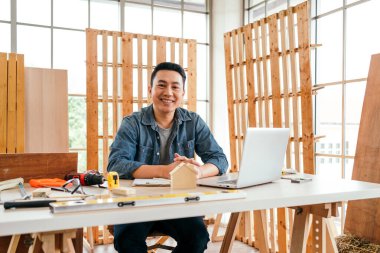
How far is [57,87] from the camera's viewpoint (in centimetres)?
416

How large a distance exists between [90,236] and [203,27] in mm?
3507

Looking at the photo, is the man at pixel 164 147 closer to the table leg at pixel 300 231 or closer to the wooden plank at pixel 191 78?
the table leg at pixel 300 231

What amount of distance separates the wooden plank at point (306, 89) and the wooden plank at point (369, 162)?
0.41 metres

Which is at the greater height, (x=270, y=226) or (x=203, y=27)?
(x=203, y=27)

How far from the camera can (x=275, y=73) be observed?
3.90 m

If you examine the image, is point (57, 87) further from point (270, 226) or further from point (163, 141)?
point (270, 226)

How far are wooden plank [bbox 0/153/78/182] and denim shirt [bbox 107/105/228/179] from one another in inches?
11.1

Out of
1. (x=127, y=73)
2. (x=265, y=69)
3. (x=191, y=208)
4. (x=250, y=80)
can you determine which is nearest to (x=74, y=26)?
(x=127, y=73)

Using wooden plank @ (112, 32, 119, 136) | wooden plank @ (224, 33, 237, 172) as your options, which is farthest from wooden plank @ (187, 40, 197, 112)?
wooden plank @ (112, 32, 119, 136)

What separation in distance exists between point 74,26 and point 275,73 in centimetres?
283

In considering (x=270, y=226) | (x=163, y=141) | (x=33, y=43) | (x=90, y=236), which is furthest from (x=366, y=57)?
(x=33, y=43)

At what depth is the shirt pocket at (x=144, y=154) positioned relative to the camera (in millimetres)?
2537

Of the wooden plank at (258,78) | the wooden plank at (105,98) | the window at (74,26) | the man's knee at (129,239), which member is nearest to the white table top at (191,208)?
the man's knee at (129,239)

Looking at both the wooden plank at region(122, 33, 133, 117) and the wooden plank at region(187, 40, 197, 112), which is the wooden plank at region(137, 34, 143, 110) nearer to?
the wooden plank at region(122, 33, 133, 117)
